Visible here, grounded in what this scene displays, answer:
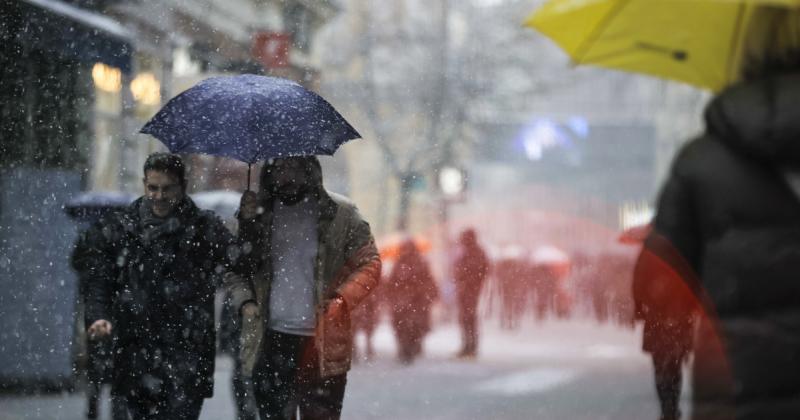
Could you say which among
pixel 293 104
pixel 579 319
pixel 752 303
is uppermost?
pixel 293 104

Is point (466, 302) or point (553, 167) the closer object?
point (466, 302)

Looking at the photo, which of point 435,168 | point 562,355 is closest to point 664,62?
point 562,355

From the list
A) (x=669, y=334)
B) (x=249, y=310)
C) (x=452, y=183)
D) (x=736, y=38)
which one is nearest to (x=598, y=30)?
(x=736, y=38)

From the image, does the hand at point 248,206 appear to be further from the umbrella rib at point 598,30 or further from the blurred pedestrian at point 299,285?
the umbrella rib at point 598,30

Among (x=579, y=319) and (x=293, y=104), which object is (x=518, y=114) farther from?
(x=293, y=104)

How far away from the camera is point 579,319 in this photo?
2795cm

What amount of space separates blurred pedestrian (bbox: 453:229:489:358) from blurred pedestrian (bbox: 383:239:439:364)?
1.47ft

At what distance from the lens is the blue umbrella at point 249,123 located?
6242 mm

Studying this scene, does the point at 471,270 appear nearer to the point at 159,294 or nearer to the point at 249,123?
the point at 249,123

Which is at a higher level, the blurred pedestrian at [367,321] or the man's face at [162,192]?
the man's face at [162,192]

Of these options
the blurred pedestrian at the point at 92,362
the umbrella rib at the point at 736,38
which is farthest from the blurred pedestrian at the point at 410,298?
the umbrella rib at the point at 736,38

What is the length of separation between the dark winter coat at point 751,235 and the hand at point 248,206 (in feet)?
9.56

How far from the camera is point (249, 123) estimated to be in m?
6.32

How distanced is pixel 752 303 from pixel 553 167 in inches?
1424
